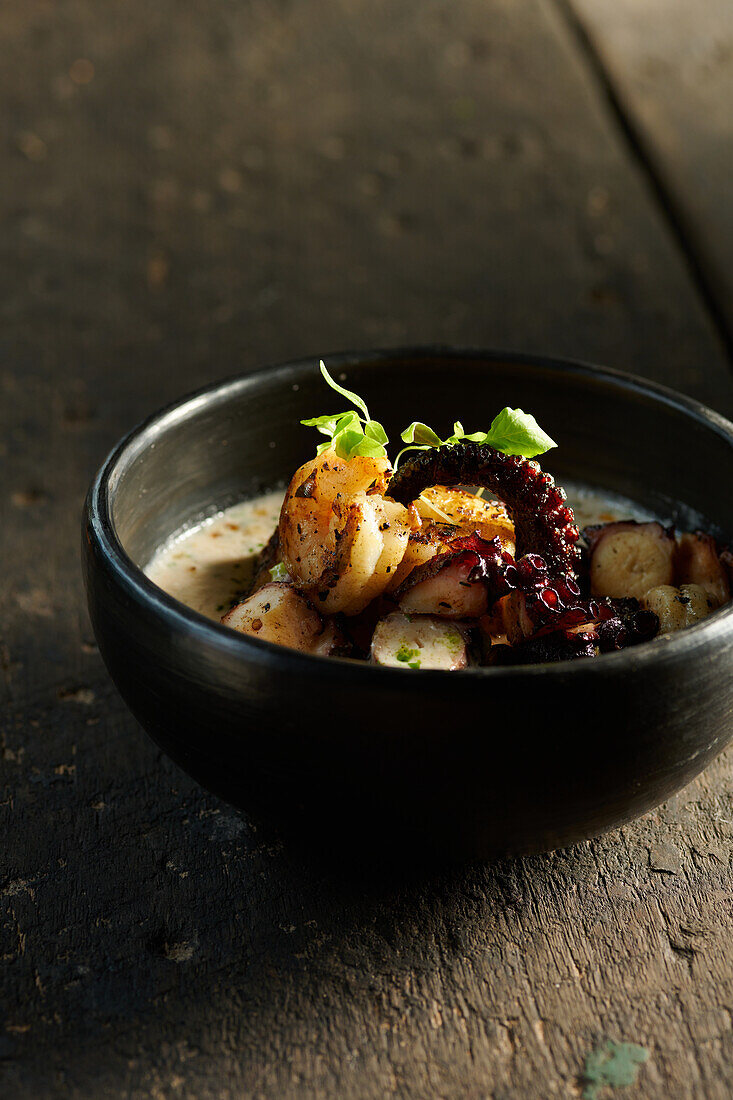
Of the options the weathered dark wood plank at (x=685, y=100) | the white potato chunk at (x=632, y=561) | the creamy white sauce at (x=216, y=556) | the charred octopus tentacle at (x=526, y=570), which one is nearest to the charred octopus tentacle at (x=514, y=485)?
the charred octopus tentacle at (x=526, y=570)

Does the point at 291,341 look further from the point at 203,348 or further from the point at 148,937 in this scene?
the point at 148,937

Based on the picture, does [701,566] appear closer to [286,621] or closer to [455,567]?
[455,567]

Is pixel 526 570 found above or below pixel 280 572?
above

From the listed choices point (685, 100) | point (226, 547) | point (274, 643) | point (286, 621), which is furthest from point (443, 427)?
point (685, 100)

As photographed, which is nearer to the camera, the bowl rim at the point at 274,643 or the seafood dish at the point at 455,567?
the bowl rim at the point at 274,643

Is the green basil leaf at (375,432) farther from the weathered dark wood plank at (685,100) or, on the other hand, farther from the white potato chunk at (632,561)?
the weathered dark wood plank at (685,100)

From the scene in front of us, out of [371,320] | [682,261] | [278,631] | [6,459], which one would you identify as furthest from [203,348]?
[278,631]
